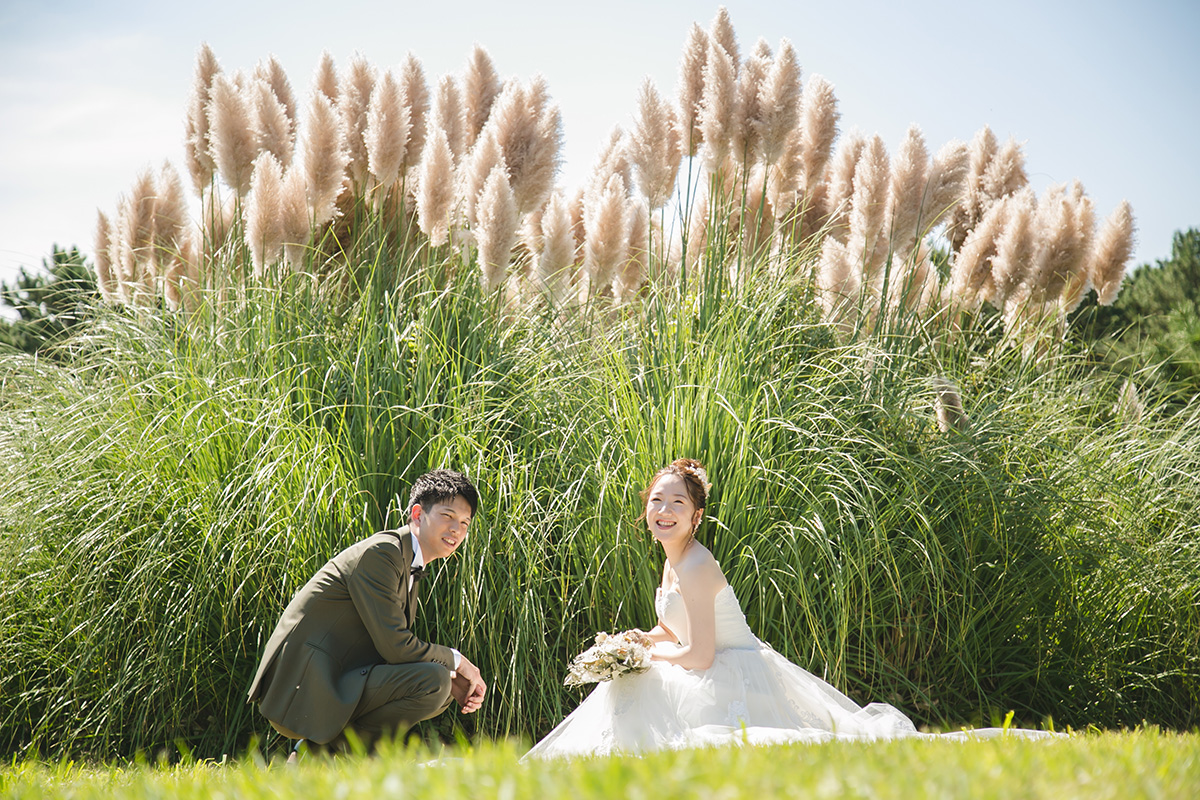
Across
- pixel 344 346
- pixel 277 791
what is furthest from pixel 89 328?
pixel 277 791

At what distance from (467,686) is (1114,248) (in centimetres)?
472

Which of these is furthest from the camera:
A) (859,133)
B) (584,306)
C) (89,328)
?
(859,133)

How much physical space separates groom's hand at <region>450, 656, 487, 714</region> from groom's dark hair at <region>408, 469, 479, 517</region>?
542 mm

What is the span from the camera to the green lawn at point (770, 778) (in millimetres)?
1155

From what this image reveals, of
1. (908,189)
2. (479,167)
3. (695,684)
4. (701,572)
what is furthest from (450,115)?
(695,684)

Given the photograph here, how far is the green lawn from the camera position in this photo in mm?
1155

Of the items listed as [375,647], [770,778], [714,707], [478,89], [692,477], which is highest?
[478,89]

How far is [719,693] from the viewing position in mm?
2963

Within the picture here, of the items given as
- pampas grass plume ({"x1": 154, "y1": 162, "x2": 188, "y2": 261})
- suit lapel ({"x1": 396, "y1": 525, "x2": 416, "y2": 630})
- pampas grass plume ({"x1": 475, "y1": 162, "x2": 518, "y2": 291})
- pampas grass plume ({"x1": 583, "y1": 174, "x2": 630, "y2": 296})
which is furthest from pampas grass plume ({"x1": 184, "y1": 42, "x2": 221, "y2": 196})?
suit lapel ({"x1": 396, "y1": 525, "x2": 416, "y2": 630})

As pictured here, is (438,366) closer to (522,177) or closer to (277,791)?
(522,177)

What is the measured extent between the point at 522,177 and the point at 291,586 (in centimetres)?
257

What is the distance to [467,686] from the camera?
3.10 m

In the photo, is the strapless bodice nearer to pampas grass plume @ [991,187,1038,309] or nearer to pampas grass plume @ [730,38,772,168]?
pampas grass plume @ [730,38,772,168]

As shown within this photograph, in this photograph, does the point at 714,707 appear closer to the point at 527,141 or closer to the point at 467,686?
the point at 467,686
